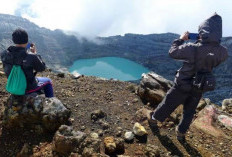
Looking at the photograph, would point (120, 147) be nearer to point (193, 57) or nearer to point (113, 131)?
point (113, 131)

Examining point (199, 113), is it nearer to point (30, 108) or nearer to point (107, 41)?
point (30, 108)

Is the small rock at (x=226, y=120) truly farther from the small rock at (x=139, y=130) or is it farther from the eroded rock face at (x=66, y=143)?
the eroded rock face at (x=66, y=143)

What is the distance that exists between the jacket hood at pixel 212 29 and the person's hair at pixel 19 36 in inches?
153

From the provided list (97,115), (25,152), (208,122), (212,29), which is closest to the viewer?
(212,29)

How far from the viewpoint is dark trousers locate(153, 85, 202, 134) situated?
653 centimetres

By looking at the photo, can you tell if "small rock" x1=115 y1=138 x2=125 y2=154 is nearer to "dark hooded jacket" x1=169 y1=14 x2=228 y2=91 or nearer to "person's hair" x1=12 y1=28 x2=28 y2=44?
"dark hooded jacket" x1=169 y1=14 x2=228 y2=91

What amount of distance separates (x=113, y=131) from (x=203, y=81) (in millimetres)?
2405

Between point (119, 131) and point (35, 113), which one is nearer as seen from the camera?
point (35, 113)

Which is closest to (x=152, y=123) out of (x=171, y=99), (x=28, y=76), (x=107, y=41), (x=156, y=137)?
(x=156, y=137)

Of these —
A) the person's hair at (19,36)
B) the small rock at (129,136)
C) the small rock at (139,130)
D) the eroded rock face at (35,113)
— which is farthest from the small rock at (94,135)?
the person's hair at (19,36)

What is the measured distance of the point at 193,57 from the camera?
20.0 feet

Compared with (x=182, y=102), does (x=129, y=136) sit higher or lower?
lower

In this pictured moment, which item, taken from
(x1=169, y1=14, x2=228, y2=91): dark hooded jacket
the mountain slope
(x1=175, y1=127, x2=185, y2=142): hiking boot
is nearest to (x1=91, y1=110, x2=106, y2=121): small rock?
(x1=175, y1=127, x2=185, y2=142): hiking boot

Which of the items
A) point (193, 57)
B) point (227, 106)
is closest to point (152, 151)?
point (193, 57)
